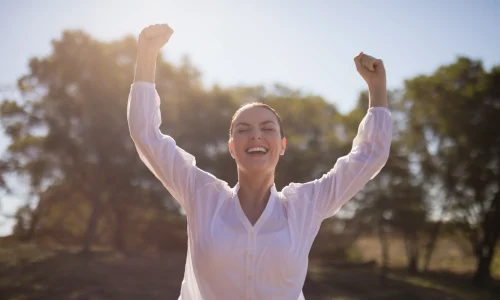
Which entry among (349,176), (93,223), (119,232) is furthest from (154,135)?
(119,232)

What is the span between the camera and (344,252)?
2530cm

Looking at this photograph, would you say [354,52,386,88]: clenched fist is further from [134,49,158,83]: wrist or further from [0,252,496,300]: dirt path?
[0,252,496,300]: dirt path

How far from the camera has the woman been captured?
5.92 ft

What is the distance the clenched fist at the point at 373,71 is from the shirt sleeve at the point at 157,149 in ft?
2.77

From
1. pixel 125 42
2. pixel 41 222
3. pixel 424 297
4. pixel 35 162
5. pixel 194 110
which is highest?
pixel 125 42

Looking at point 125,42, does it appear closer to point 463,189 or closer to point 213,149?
point 213,149

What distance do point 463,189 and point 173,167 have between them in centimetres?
2347

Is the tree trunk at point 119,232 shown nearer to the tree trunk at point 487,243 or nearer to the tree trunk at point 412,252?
the tree trunk at point 412,252

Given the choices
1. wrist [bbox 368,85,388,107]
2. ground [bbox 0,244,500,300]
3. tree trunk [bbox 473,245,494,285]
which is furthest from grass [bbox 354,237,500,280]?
wrist [bbox 368,85,388,107]

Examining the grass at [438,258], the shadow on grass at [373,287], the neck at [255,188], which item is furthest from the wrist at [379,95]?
the grass at [438,258]

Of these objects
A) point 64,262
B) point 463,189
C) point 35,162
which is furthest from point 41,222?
point 463,189

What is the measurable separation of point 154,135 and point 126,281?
13717 millimetres

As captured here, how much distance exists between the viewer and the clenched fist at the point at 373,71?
2.14m

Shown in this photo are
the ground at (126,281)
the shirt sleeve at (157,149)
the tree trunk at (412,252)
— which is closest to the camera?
the shirt sleeve at (157,149)
